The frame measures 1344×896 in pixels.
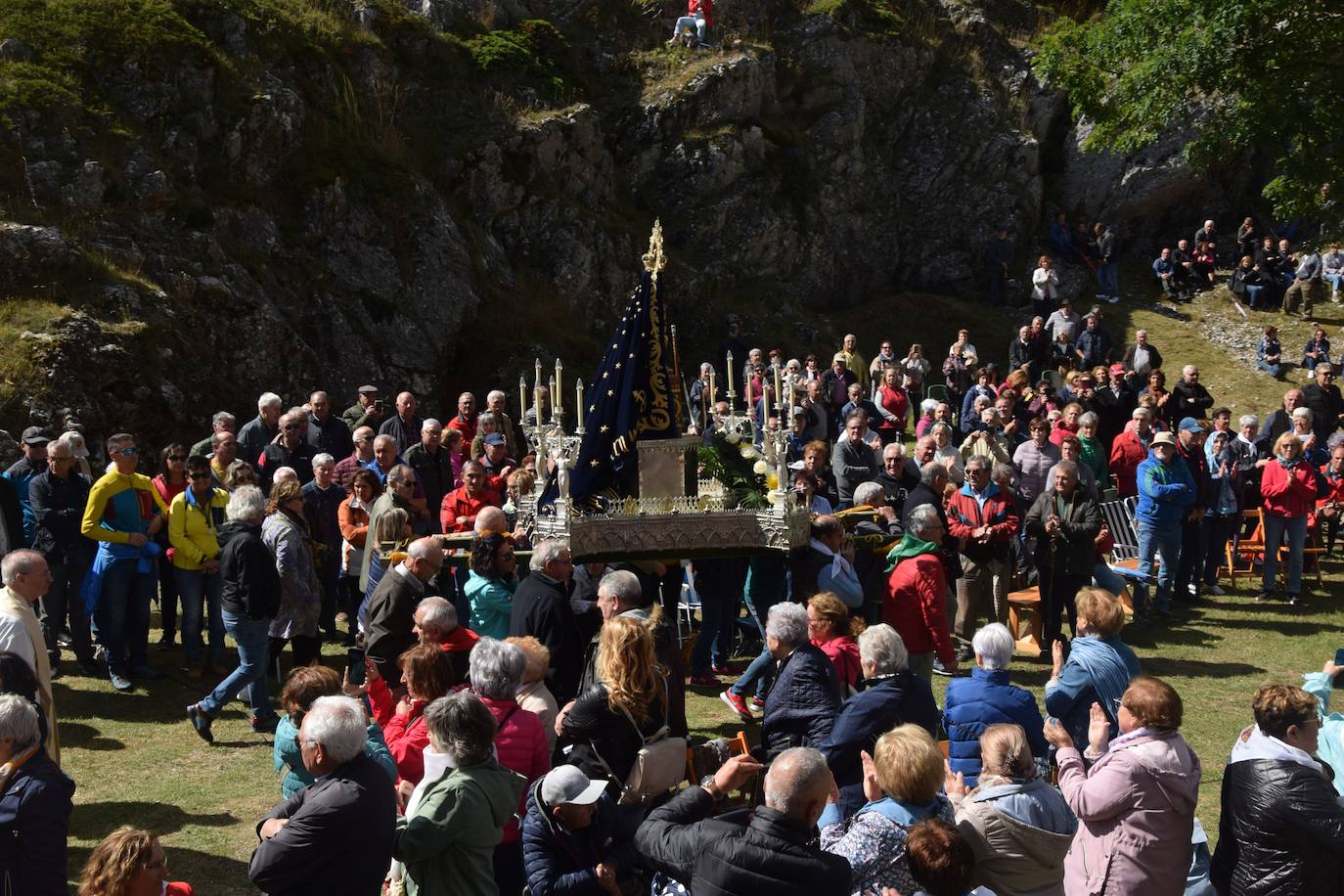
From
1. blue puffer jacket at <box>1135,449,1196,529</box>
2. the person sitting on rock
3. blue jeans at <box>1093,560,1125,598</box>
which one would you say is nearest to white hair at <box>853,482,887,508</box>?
blue jeans at <box>1093,560,1125,598</box>

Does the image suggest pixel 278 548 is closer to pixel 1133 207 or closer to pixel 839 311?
pixel 839 311

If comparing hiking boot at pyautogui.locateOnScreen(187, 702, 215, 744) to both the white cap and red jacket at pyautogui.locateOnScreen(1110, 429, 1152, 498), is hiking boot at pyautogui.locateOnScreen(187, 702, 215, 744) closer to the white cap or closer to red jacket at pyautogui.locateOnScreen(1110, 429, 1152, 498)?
the white cap

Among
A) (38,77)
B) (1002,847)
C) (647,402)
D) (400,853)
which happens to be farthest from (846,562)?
(38,77)

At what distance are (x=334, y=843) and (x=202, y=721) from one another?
4768 mm

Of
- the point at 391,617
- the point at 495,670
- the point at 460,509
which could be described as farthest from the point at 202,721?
the point at 495,670

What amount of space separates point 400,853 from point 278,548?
505cm

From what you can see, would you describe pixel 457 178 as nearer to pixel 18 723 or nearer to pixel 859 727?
pixel 859 727

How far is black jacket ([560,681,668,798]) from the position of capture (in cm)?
590

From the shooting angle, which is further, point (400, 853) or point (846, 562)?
point (846, 562)

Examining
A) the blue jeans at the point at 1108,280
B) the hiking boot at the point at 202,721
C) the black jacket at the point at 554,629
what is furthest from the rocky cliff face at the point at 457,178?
the black jacket at the point at 554,629

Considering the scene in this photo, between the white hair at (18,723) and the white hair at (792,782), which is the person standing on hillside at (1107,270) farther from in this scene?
the white hair at (18,723)

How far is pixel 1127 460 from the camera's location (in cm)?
1500

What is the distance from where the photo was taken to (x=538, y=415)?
11.4 meters

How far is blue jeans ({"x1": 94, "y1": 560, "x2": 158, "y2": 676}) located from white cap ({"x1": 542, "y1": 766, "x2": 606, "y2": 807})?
20.1 ft
